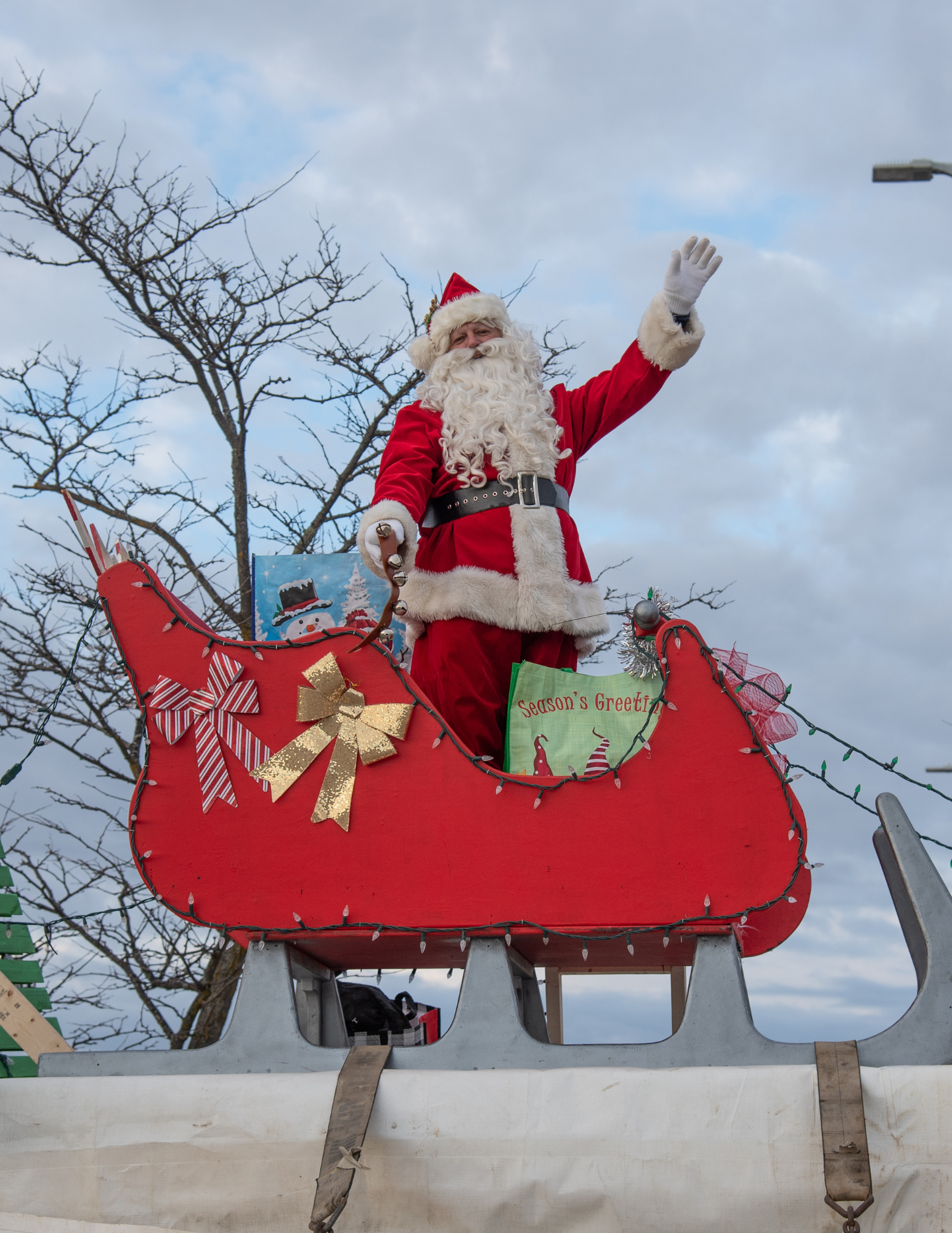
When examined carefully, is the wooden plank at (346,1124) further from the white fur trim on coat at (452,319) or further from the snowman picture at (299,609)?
the white fur trim on coat at (452,319)

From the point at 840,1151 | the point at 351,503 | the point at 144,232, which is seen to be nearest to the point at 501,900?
the point at 840,1151

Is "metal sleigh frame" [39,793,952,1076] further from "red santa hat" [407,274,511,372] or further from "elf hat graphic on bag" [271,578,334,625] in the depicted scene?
"red santa hat" [407,274,511,372]

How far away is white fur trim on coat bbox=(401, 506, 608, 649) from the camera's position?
3527 millimetres

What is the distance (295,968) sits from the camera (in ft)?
10.9

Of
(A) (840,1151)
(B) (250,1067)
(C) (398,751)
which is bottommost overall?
(A) (840,1151)

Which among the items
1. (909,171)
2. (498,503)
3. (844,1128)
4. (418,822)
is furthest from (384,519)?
(909,171)

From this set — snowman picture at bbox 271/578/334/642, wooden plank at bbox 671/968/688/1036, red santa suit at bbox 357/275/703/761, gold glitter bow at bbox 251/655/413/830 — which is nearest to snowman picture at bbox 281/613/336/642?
snowman picture at bbox 271/578/334/642

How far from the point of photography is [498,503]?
3.68m

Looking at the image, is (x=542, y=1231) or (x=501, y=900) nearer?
(x=542, y=1231)

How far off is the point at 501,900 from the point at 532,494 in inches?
49.9

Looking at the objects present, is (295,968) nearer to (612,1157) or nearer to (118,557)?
(612,1157)

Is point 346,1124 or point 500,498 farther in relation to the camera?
point 500,498

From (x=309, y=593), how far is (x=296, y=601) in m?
0.05

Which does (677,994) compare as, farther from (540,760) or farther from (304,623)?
(304,623)
